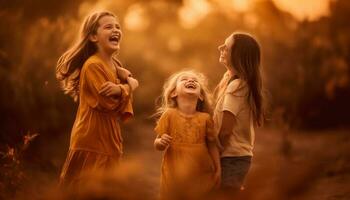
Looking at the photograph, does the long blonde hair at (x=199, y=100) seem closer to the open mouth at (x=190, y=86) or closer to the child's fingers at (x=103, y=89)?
the open mouth at (x=190, y=86)

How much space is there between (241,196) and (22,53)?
4.33 m

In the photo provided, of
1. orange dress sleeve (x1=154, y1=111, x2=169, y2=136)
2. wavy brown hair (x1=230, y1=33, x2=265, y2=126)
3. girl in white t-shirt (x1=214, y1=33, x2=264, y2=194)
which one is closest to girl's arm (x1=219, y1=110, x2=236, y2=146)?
girl in white t-shirt (x1=214, y1=33, x2=264, y2=194)

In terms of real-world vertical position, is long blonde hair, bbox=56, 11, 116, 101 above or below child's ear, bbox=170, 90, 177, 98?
above

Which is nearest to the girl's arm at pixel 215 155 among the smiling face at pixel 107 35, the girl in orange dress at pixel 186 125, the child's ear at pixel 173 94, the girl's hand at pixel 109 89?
the girl in orange dress at pixel 186 125

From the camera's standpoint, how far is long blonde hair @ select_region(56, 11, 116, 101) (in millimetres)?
2660

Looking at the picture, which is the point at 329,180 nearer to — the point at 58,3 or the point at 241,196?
the point at 58,3

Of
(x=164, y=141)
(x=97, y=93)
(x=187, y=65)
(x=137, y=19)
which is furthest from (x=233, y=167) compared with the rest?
(x=187, y=65)

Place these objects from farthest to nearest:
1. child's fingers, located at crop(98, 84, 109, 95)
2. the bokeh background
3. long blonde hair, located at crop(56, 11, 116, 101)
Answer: long blonde hair, located at crop(56, 11, 116, 101) → child's fingers, located at crop(98, 84, 109, 95) → the bokeh background

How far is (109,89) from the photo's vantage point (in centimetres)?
245

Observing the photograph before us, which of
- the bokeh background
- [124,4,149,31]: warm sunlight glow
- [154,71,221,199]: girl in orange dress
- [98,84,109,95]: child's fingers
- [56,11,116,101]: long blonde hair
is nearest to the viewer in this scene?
the bokeh background

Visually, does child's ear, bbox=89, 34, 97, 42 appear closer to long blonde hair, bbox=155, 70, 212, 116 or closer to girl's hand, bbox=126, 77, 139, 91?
girl's hand, bbox=126, 77, 139, 91

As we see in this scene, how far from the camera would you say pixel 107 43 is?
261 centimetres

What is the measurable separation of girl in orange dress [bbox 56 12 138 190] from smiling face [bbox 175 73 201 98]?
8.8 inches

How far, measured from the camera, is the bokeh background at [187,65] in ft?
6.62
